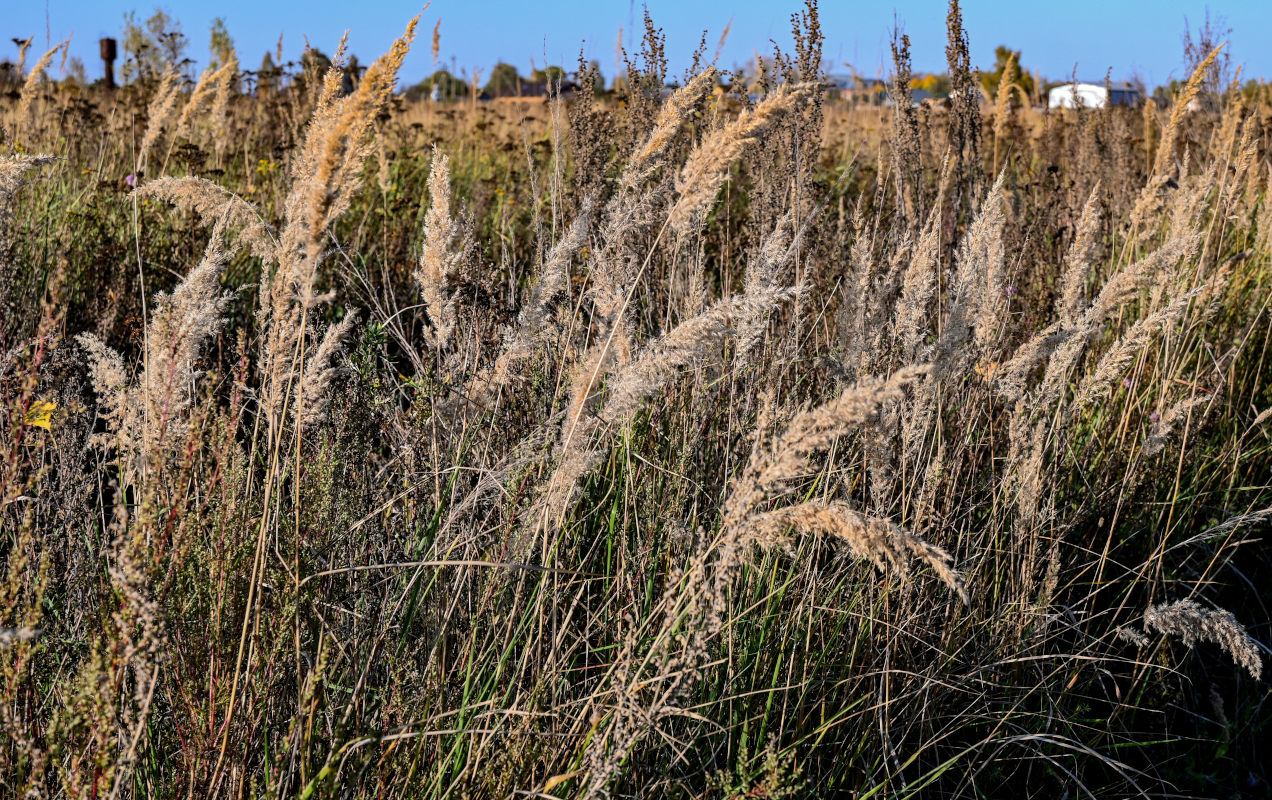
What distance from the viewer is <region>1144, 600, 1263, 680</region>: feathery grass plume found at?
2049mm

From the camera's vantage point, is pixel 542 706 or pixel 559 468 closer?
pixel 559 468

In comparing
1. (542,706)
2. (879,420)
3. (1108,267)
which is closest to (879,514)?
(879,420)

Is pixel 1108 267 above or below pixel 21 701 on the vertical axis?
above

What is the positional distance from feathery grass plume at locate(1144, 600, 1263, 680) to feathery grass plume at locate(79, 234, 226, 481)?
188cm

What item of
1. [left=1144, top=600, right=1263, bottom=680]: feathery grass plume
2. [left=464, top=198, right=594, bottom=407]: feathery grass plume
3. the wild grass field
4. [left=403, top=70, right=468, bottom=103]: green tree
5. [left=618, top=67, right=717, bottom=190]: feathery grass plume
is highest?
[left=403, top=70, right=468, bottom=103]: green tree

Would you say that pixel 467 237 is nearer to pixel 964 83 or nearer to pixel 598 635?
pixel 598 635

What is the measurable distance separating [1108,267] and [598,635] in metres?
3.34

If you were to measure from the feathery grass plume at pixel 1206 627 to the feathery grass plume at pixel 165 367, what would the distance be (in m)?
1.88

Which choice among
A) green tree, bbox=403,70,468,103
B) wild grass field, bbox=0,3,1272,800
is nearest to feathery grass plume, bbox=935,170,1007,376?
wild grass field, bbox=0,3,1272,800

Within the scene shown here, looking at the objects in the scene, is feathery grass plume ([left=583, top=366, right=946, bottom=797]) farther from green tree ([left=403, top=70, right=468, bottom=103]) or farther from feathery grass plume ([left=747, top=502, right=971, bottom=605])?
green tree ([left=403, top=70, right=468, bottom=103])

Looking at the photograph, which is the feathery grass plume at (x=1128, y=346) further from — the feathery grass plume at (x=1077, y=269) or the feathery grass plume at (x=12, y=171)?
the feathery grass plume at (x=12, y=171)

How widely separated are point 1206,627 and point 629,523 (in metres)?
1.19

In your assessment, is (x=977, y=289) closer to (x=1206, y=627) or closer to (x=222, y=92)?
(x=1206, y=627)

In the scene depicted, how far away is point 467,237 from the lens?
243cm
